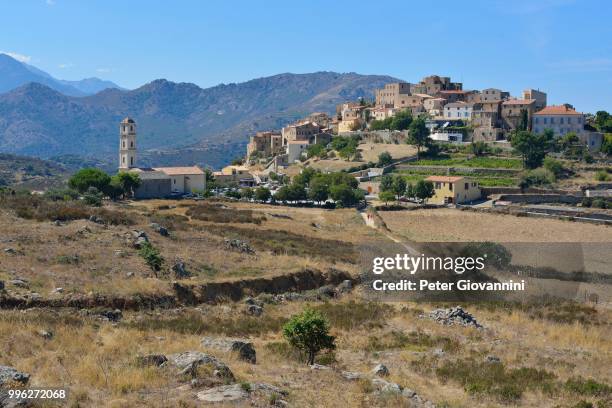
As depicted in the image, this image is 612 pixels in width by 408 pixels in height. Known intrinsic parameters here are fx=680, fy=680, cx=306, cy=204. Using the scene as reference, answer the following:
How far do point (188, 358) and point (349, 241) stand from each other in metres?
31.7

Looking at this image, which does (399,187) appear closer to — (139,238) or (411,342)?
(139,238)

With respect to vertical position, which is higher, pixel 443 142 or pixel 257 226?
pixel 443 142

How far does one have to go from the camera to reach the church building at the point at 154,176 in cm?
7031

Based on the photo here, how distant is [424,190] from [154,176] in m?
28.3

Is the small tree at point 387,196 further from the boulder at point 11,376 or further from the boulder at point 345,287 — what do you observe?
the boulder at point 11,376

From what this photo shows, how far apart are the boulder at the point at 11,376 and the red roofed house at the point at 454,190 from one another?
62104 mm

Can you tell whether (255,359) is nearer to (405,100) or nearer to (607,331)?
(607,331)

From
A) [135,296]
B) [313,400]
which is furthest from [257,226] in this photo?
[313,400]

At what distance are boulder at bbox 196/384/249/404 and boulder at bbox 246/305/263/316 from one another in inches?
417

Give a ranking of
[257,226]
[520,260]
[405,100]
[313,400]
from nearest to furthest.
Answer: [313,400] → [520,260] → [257,226] → [405,100]

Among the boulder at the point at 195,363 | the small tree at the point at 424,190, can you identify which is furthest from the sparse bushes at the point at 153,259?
the small tree at the point at 424,190

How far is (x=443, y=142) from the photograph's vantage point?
9244cm

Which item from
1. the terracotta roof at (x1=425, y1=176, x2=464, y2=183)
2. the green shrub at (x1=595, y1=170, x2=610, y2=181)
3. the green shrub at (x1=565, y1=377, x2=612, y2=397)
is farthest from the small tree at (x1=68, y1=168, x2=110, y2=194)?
the green shrub at (x1=565, y1=377, x2=612, y2=397)

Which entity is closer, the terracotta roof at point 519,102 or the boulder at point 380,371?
the boulder at point 380,371
